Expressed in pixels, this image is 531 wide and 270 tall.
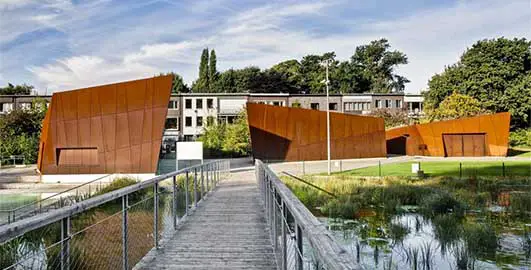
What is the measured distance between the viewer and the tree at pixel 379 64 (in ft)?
251

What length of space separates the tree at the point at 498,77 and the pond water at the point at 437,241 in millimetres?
45237

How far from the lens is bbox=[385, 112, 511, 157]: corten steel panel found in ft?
129

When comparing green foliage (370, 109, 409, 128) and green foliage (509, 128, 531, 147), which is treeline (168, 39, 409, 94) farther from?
green foliage (509, 128, 531, 147)

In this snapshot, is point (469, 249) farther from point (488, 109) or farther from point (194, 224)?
point (488, 109)

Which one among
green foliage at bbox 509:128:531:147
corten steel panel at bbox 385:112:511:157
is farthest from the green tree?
green foliage at bbox 509:128:531:147

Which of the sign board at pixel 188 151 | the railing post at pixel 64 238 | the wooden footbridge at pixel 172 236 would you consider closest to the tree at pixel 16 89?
the sign board at pixel 188 151

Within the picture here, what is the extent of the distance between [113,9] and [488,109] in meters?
47.4

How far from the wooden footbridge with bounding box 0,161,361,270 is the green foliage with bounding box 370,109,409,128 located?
47.9 meters

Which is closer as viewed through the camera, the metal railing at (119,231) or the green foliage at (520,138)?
the metal railing at (119,231)

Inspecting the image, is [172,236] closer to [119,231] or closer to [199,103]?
[119,231]

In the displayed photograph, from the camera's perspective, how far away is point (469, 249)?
29.7 feet

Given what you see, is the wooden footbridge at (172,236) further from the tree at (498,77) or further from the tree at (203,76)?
the tree at (203,76)

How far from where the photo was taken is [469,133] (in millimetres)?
40500

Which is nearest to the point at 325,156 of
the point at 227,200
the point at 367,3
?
the point at 367,3
